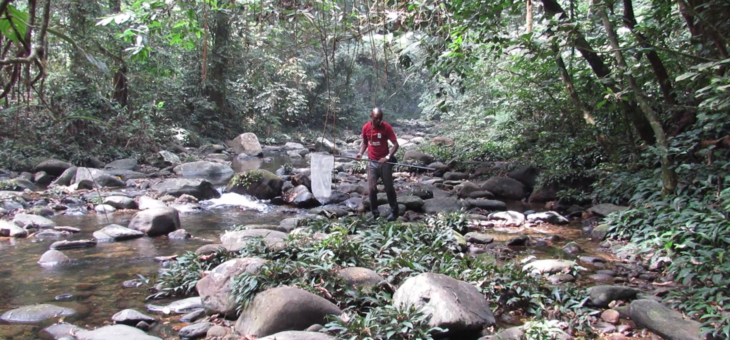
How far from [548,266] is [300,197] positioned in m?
5.88

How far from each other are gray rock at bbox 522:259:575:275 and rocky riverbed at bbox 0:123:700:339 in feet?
0.04

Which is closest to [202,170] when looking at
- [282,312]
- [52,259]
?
[52,259]

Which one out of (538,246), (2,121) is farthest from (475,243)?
(2,121)

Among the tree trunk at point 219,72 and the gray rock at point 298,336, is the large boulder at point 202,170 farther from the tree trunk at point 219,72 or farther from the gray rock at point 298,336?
the gray rock at point 298,336

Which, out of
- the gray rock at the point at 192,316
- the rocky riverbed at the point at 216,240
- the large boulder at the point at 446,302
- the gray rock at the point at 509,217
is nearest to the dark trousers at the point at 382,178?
the rocky riverbed at the point at 216,240

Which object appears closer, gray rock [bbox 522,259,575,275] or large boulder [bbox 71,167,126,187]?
gray rock [bbox 522,259,575,275]

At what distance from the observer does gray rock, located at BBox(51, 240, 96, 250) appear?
6309mm

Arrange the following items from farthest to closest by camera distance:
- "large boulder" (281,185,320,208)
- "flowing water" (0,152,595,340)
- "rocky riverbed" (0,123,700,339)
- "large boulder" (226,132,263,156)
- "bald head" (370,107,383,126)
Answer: "large boulder" (226,132,263,156), "large boulder" (281,185,320,208), "bald head" (370,107,383,126), "flowing water" (0,152,595,340), "rocky riverbed" (0,123,700,339)

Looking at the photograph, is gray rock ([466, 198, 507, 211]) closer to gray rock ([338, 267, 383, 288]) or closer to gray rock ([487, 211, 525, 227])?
gray rock ([487, 211, 525, 227])

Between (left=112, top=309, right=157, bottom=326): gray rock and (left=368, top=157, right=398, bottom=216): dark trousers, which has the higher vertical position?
(left=368, top=157, right=398, bottom=216): dark trousers

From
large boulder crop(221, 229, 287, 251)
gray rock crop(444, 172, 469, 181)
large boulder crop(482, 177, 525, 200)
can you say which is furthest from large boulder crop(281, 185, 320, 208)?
gray rock crop(444, 172, 469, 181)

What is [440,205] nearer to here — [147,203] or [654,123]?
[654,123]

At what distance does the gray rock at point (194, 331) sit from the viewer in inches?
Result: 148

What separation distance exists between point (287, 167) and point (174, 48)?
6830 mm
